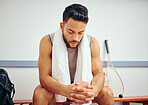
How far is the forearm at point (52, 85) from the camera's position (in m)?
0.90

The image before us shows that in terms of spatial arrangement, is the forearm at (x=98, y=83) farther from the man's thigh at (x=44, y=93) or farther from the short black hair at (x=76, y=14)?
the short black hair at (x=76, y=14)

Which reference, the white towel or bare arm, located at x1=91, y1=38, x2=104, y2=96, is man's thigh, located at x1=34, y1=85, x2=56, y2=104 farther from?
bare arm, located at x1=91, y1=38, x2=104, y2=96

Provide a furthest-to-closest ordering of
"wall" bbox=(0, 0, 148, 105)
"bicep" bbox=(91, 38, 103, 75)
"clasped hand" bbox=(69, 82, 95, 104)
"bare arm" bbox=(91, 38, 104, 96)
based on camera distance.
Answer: "wall" bbox=(0, 0, 148, 105) < "bicep" bbox=(91, 38, 103, 75) < "bare arm" bbox=(91, 38, 104, 96) < "clasped hand" bbox=(69, 82, 95, 104)

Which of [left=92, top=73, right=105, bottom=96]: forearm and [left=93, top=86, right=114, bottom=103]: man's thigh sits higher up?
[left=92, top=73, right=105, bottom=96]: forearm

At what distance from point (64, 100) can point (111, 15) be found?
44.1 inches

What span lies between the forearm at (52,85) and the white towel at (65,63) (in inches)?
2.8

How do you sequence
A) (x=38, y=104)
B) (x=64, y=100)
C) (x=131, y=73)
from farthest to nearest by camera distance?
(x=131, y=73), (x=64, y=100), (x=38, y=104)

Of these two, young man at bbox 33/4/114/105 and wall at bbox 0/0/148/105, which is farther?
wall at bbox 0/0/148/105

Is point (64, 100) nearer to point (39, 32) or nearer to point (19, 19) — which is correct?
point (39, 32)

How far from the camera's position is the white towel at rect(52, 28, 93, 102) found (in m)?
0.99

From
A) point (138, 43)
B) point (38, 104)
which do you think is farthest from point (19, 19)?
point (138, 43)

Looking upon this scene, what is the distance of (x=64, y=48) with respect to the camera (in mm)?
1062

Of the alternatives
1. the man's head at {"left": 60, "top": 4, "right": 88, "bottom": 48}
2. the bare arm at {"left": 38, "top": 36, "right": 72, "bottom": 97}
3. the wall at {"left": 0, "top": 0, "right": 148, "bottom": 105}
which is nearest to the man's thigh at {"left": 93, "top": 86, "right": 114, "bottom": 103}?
the bare arm at {"left": 38, "top": 36, "right": 72, "bottom": 97}

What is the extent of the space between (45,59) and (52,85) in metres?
0.21
